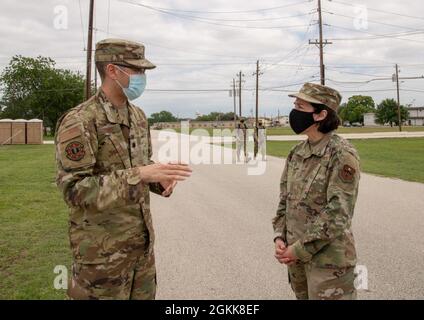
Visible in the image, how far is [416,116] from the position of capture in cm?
15850

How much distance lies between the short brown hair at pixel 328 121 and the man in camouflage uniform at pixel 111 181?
1.15 meters

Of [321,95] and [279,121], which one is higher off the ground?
[279,121]

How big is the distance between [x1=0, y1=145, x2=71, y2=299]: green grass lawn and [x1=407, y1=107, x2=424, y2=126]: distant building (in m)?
156

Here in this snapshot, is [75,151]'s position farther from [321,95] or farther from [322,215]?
[321,95]

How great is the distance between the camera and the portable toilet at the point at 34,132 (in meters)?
43.6

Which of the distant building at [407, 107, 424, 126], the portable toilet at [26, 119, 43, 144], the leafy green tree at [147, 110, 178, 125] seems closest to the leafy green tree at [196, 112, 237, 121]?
the leafy green tree at [147, 110, 178, 125]

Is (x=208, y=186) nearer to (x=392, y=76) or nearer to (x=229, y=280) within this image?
(x=229, y=280)

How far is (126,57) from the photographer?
2.67 m

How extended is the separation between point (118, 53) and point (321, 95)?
140 cm

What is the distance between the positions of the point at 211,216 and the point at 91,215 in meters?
6.18

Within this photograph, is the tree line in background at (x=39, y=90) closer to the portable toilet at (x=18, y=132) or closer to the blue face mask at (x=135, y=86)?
the portable toilet at (x=18, y=132)

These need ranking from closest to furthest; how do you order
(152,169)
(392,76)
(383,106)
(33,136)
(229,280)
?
(152,169) → (229,280) → (33,136) → (392,76) → (383,106)

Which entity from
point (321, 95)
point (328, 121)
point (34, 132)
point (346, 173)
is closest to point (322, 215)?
point (346, 173)
